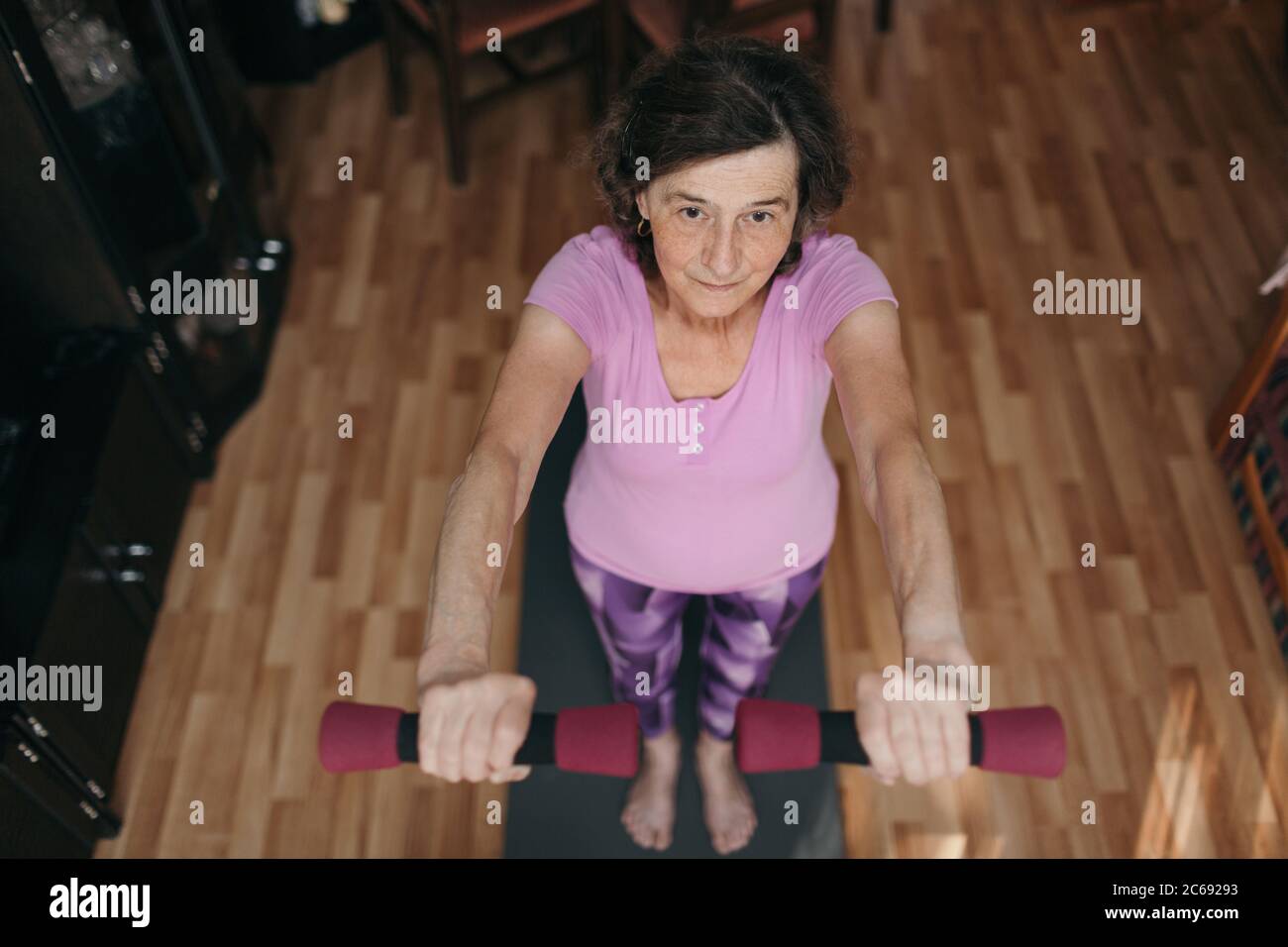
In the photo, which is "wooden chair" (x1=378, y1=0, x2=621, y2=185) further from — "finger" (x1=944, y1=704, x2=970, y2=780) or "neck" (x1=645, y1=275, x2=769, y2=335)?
"finger" (x1=944, y1=704, x2=970, y2=780)

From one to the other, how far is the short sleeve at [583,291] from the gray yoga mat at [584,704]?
1.14 meters

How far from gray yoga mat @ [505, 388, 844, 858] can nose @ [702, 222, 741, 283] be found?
4.25ft

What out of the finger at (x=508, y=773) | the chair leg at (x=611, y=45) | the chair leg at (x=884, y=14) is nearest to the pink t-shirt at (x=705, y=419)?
the finger at (x=508, y=773)

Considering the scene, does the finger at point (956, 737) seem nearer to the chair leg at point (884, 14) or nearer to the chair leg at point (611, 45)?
the chair leg at point (611, 45)

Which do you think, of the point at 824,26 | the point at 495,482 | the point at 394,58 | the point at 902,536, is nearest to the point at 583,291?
the point at 495,482

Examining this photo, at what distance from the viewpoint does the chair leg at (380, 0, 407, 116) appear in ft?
11.5

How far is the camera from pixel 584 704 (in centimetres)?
240

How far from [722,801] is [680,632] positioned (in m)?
0.48

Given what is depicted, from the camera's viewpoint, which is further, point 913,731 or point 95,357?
point 95,357

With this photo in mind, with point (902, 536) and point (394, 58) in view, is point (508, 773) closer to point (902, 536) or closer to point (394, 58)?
point (902, 536)

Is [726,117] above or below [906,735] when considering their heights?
above

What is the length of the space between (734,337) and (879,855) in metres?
1.41

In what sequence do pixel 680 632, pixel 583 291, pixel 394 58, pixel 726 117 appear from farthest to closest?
pixel 394 58 < pixel 680 632 < pixel 583 291 < pixel 726 117

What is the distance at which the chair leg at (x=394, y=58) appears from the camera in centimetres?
350
